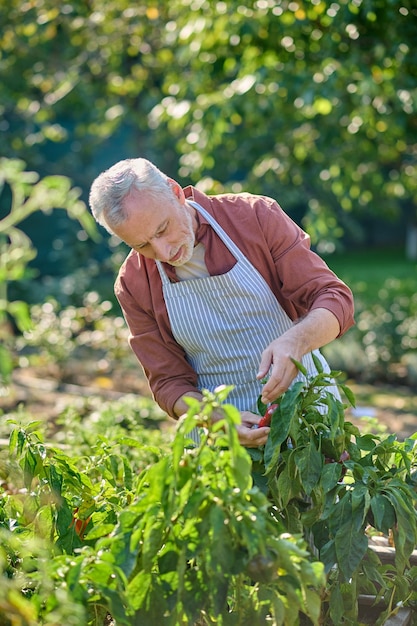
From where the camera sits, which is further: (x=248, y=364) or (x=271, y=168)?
(x=271, y=168)

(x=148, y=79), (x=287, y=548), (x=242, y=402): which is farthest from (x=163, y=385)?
(x=148, y=79)

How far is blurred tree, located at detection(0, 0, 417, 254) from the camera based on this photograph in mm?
4980

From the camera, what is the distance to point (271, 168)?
22.7 ft

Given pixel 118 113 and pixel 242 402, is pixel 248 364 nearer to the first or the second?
pixel 242 402

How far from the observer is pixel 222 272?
2.76 metres

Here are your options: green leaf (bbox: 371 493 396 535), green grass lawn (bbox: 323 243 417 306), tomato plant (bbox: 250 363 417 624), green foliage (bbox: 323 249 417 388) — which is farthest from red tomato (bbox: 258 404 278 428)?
green grass lawn (bbox: 323 243 417 306)

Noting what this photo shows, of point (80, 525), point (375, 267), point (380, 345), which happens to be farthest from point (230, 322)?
point (375, 267)

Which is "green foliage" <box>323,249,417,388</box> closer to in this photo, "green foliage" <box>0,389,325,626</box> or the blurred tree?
the blurred tree

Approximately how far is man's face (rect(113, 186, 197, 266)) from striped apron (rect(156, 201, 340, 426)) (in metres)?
0.16

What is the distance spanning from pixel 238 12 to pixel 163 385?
118 inches

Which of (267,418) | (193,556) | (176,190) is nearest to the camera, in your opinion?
(193,556)

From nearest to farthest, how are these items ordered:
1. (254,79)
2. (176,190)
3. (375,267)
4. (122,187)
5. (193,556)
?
1. (193,556)
2. (122,187)
3. (176,190)
4. (254,79)
5. (375,267)

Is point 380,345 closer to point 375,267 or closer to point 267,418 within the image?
point 267,418

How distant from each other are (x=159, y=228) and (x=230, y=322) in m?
0.44
